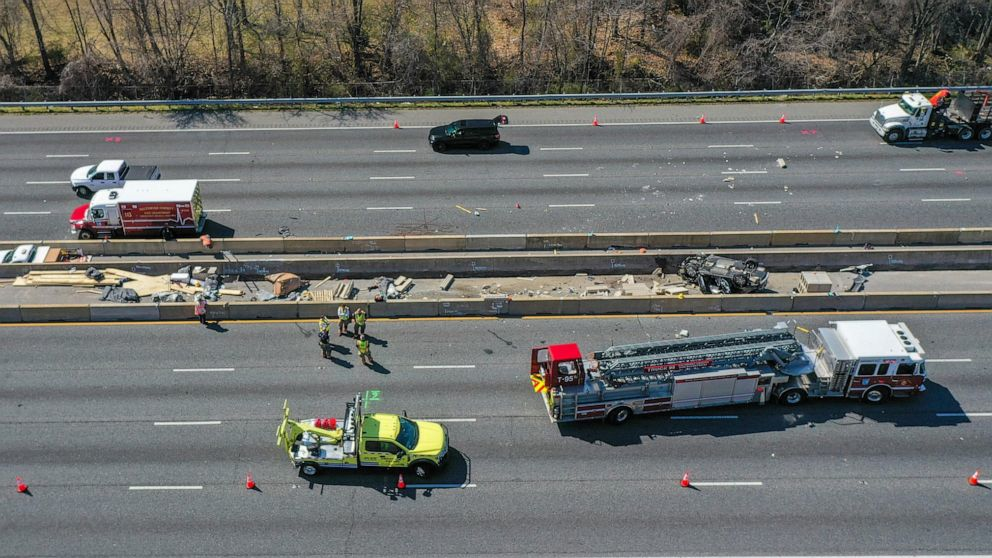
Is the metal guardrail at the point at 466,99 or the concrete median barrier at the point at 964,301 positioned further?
the metal guardrail at the point at 466,99

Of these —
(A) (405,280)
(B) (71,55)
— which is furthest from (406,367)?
(B) (71,55)

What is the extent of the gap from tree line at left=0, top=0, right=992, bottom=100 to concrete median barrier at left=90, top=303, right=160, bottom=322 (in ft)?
79.5

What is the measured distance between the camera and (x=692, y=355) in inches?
1071

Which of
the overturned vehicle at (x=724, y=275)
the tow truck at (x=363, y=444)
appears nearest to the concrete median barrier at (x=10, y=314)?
the tow truck at (x=363, y=444)

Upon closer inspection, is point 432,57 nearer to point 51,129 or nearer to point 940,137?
point 51,129

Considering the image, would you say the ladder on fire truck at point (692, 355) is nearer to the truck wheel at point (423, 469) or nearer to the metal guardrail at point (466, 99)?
the truck wheel at point (423, 469)

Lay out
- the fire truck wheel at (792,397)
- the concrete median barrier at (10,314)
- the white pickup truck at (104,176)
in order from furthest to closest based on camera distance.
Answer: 1. the white pickup truck at (104,176)
2. the concrete median barrier at (10,314)
3. the fire truck wheel at (792,397)

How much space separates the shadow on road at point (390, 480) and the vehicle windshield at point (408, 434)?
101cm

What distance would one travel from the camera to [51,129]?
157 feet

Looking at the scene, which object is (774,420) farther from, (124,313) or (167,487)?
(124,313)

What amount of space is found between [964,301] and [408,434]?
22737 mm

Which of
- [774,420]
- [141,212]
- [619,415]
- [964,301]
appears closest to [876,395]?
[774,420]

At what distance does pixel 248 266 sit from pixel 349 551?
1629 cm

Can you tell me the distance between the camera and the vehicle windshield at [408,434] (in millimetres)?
25156
